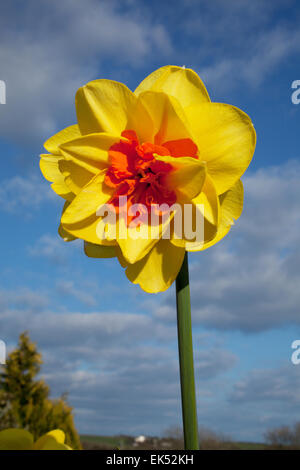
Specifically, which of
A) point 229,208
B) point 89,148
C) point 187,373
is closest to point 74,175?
point 89,148

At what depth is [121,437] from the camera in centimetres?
1438

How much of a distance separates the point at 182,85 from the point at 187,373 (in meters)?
1.23

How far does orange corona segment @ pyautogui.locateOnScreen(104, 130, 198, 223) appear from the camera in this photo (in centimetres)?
197

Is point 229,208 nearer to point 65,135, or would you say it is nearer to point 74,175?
point 74,175

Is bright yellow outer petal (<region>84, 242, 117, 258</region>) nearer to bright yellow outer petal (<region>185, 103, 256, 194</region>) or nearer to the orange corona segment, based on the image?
the orange corona segment

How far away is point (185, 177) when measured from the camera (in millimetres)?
1913

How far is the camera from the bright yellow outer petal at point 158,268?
1.91 m

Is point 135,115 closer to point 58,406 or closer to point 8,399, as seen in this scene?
point 58,406

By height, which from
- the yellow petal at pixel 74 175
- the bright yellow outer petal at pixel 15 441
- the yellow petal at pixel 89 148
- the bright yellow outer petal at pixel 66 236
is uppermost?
the yellow petal at pixel 89 148

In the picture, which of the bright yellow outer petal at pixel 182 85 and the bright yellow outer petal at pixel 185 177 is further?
the bright yellow outer petal at pixel 182 85

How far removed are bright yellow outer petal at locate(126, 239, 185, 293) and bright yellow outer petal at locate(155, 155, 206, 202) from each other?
9.2 inches

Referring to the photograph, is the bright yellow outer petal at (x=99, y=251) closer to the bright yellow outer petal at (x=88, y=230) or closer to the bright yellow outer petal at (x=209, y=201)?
the bright yellow outer petal at (x=88, y=230)

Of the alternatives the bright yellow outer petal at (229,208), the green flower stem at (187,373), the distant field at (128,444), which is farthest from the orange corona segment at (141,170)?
the distant field at (128,444)
